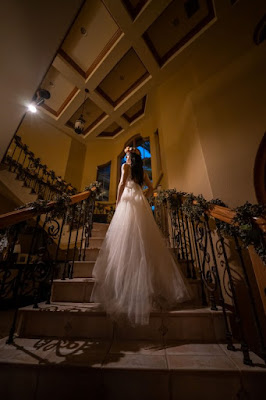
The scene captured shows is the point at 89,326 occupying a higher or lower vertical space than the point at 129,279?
lower

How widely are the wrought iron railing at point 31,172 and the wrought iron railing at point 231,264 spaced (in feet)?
13.4

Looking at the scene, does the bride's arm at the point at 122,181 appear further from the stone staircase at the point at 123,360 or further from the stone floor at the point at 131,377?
the stone floor at the point at 131,377

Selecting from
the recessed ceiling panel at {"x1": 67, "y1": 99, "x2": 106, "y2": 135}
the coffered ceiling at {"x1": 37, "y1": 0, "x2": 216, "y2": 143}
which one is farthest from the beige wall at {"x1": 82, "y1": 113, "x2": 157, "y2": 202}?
the recessed ceiling panel at {"x1": 67, "y1": 99, "x2": 106, "y2": 135}

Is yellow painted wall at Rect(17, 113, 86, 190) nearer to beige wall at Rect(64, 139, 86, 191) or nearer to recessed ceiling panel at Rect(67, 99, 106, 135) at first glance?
beige wall at Rect(64, 139, 86, 191)

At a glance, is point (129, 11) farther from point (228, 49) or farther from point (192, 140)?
point (192, 140)

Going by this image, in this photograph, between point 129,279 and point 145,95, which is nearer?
point 129,279

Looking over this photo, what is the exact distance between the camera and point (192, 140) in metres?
3.62

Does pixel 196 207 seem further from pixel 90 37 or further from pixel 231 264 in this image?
pixel 90 37

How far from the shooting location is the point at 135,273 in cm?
147

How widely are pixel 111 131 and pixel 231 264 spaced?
798cm

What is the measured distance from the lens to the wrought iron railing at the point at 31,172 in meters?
4.78

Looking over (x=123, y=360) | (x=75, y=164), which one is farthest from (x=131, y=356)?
(x=75, y=164)

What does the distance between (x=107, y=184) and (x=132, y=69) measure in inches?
184

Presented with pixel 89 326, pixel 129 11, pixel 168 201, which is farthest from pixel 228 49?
pixel 89 326
